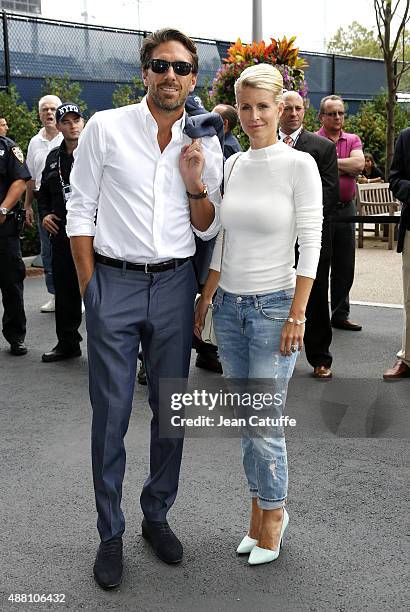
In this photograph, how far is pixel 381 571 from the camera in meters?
3.34

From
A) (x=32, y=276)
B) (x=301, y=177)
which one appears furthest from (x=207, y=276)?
(x=32, y=276)

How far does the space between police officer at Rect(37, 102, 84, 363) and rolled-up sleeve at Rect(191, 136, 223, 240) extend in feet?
11.4

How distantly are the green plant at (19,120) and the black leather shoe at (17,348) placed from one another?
5314 mm

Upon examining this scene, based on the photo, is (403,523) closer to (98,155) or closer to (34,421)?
(98,155)

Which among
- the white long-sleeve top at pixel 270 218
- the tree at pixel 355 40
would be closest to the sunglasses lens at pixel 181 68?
the white long-sleeve top at pixel 270 218

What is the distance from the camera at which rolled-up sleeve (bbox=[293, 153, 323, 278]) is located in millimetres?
3156

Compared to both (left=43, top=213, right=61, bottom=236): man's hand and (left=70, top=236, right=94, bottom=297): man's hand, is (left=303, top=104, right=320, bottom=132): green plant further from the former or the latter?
(left=70, top=236, right=94, bottom=297): man's hand

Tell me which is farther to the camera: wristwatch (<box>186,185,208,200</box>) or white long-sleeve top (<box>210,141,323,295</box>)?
wristwatch (<box>186,185,208,200</box>)

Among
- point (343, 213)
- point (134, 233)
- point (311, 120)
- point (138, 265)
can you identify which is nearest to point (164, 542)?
point (138, 265)

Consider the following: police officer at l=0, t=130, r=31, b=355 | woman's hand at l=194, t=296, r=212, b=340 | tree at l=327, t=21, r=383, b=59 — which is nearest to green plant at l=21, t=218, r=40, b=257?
police officer at l=0, t=130, r=31, b=355

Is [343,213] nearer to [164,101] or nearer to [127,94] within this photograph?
[164,101]

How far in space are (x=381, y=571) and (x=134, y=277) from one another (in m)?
1.57

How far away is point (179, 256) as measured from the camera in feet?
11.0

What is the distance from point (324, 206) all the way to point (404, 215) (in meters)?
0.59
